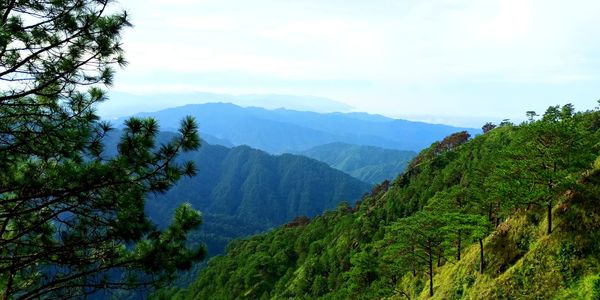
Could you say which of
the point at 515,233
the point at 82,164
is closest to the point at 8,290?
the point at 82,164

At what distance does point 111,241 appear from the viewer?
13117mm

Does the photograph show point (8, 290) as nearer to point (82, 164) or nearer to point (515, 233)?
point (82, 164)

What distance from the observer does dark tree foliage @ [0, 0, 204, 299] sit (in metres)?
11.6

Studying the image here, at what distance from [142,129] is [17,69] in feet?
12.3

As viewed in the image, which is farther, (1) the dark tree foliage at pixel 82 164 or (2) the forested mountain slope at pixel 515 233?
(2) the forested mountain slope at pixel 515 233

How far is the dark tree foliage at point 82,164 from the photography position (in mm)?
11609

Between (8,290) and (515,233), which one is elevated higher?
(8,290)

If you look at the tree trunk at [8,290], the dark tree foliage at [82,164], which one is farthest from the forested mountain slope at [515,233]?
the tree trunk at [8,290]

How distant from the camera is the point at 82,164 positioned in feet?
37.4

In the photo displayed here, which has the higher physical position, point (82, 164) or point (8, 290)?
point (82, 164)

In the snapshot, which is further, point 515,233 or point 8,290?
point 515,233

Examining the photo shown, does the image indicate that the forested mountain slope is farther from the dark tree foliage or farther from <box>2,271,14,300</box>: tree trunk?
<box>2,271,14,300</box>: tree trunk

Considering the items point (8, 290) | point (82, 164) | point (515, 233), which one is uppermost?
point (82, 164)

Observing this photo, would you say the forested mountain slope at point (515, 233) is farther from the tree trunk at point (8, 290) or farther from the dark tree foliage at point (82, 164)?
the tree trunk at point (8, 290)
